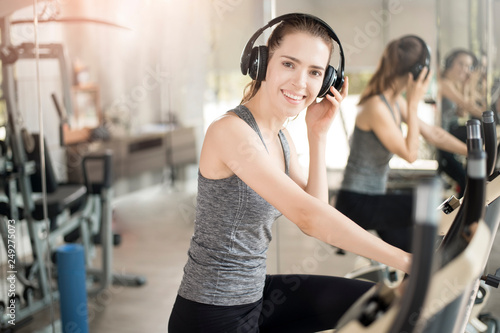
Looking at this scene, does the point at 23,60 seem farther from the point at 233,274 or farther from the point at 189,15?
the point at 233,274

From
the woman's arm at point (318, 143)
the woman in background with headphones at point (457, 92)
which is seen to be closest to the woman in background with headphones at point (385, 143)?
the woman in background with headphones at point (457, 92)

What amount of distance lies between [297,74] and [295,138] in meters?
0.89

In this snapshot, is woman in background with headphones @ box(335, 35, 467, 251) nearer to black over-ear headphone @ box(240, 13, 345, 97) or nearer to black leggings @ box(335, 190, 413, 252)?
black leggings @ box(335, 190, 413, 252)

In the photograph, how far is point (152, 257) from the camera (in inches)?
101

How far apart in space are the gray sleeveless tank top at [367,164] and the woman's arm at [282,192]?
4.38 feet

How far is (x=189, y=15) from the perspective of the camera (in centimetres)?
233

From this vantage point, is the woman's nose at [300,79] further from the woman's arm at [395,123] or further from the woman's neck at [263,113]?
the woman's arm at [395,123]

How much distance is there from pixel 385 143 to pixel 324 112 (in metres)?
1.00

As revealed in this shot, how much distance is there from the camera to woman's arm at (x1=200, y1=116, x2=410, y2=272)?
117 centimetres

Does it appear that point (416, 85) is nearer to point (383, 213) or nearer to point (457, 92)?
point (383, 213)

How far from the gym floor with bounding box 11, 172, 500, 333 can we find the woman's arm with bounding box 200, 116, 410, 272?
1.13 m

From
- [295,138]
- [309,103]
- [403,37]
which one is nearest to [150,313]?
[295,138]

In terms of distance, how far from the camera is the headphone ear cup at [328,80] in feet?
5.08

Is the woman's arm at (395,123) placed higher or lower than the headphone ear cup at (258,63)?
lower
